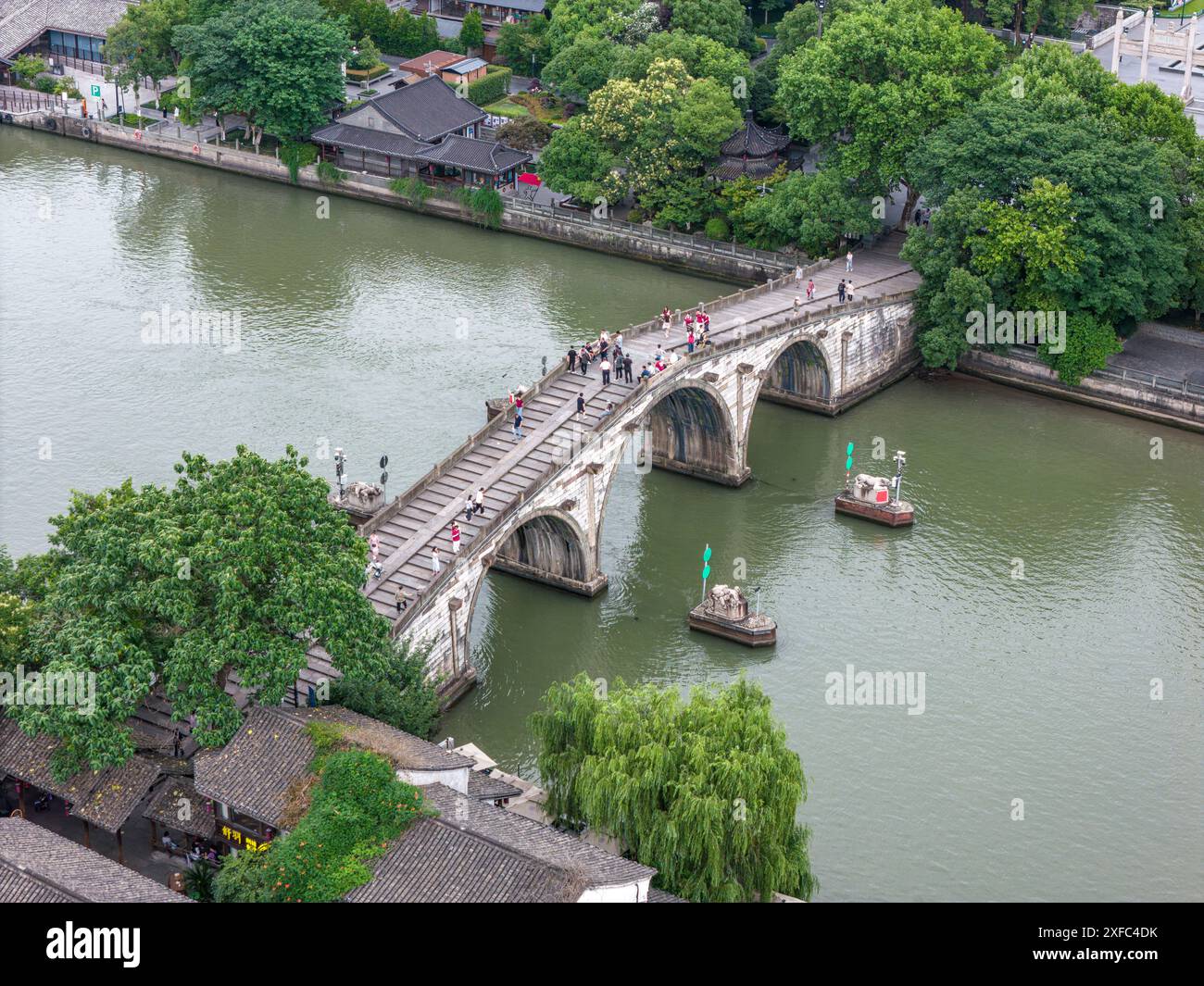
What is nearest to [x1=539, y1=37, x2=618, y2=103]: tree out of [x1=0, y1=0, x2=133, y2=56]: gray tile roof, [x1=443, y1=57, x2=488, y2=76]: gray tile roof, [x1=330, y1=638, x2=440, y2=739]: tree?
[x1=443, y1=57, x2=488, y2=76]: gray tile roof

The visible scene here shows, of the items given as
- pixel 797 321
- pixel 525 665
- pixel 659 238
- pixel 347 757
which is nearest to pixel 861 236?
pixel 659 238

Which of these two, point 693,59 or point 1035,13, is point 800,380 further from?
point 1035,13

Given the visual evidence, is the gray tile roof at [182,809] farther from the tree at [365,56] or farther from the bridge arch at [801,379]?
the tree at [365,56]

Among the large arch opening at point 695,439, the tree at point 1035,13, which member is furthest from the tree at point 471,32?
the large arch opening at point 695,439

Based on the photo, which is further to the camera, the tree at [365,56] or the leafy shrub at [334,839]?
the tree at [365,56]

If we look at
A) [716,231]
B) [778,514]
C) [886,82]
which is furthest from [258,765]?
[716,231]

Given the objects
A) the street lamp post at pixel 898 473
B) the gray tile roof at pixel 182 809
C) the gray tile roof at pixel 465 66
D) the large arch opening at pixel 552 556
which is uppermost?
the gray tile roof at pixel 465 66
